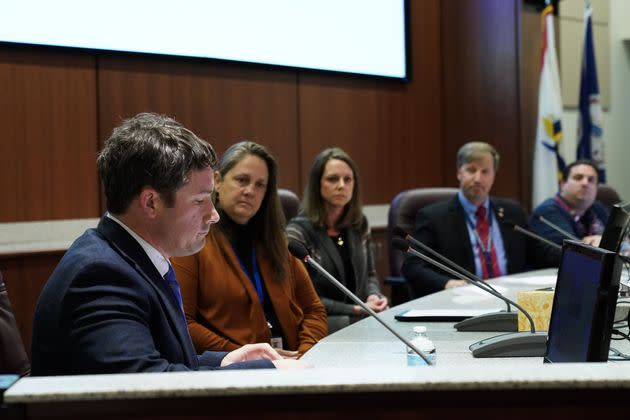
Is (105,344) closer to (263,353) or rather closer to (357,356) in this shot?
(263,353)

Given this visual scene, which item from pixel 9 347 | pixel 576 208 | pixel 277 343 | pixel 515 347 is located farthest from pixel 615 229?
pixel 576 208

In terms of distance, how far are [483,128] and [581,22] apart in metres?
2.19

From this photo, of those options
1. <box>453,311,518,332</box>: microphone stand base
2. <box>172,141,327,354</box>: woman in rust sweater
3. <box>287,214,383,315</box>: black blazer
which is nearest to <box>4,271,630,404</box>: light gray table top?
<box>453,311,518,332</box>: microphone stand base

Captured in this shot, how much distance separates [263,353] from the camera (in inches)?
73.2

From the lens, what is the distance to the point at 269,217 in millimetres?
3078

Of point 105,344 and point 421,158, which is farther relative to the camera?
point 421,158

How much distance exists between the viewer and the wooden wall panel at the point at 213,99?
184 inches

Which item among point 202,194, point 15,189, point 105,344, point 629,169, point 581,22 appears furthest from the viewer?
point 629,169

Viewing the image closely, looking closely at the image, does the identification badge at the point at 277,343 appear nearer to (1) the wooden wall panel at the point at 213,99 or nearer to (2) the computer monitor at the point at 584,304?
(2) the computer monitor at the point at 584,304

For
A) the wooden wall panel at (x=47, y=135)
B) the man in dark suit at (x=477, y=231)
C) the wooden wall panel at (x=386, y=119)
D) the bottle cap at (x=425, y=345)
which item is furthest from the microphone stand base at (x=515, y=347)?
the wooden wall panel at (x=386, y=119)

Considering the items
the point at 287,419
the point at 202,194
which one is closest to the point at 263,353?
the point at 202,194

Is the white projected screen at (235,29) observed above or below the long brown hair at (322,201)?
above

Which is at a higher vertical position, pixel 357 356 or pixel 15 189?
pixel 15 189

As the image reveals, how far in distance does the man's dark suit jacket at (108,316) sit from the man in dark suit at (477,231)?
2.73m
